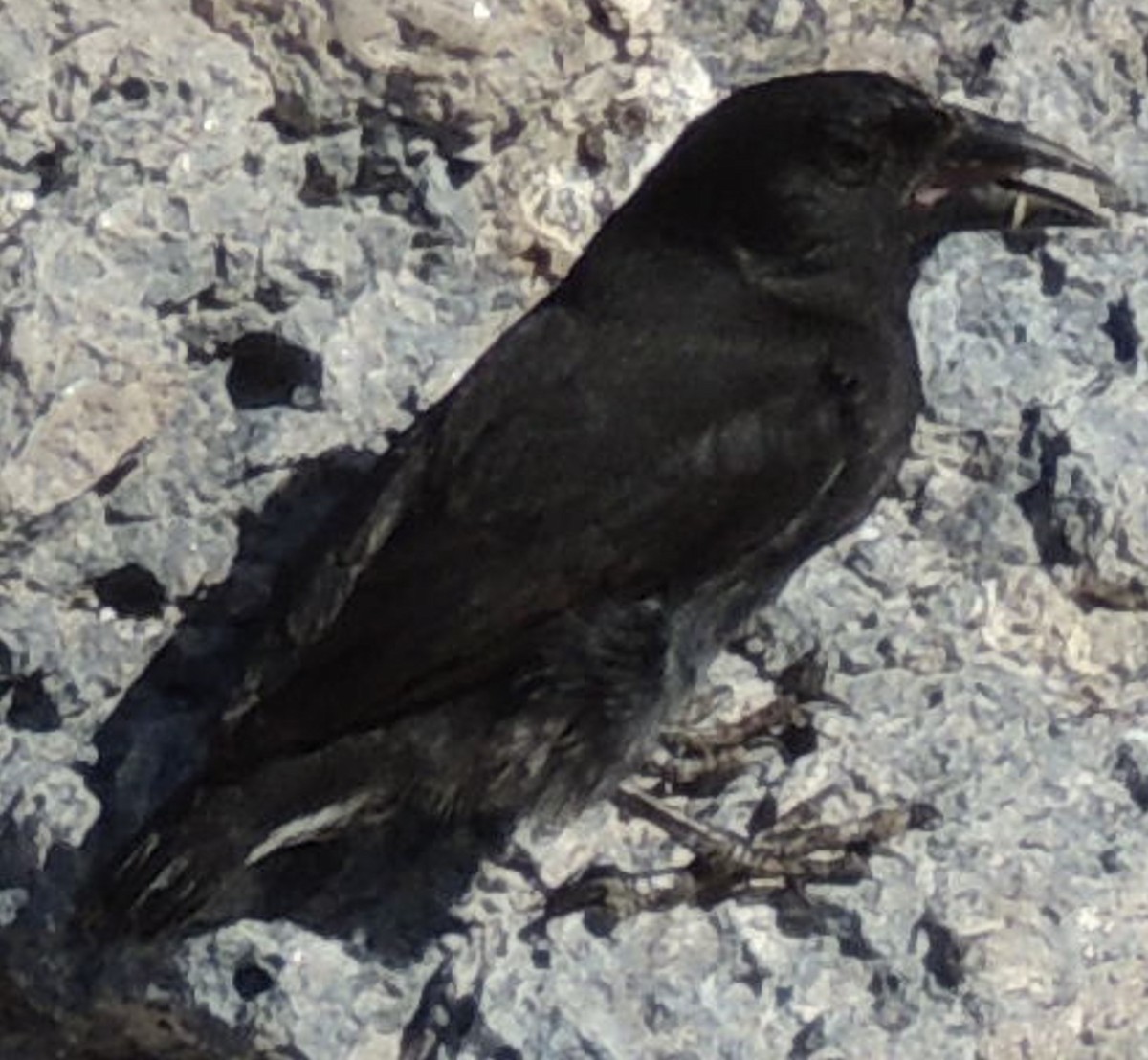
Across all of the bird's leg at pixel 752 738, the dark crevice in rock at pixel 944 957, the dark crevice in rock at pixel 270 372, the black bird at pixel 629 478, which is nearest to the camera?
the dark crevice in rock at pixel 944 957

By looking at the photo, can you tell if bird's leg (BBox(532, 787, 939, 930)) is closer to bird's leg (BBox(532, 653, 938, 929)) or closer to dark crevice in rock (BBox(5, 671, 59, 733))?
bird's leg (BBox(532, 653, 938, 929))

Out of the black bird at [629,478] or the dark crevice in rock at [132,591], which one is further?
the dark crevice in rock at [132,591]

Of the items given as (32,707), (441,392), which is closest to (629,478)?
(441,392)

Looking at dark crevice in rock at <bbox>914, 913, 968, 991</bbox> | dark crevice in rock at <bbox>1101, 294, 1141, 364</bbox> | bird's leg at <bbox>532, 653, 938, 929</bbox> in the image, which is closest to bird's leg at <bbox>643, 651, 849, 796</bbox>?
bird's leg at <bbox>532, 653, 938, 929</bbox>

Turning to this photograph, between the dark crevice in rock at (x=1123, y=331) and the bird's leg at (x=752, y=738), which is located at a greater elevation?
the dark crevice in rock at (x=1123, y=331)

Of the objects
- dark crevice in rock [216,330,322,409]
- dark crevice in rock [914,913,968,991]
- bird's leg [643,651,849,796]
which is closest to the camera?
dark crevice in rock [914,913,968,991]

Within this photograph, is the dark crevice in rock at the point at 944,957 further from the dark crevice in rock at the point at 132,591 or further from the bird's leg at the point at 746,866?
the dark crevice in rock at the point at 132,591

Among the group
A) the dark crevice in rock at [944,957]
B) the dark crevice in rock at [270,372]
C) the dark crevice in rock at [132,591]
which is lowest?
the dark crevice in rock at [944,957]

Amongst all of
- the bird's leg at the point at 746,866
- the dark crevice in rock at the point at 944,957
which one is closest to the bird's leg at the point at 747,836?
the bird's leg at the point at 746,866

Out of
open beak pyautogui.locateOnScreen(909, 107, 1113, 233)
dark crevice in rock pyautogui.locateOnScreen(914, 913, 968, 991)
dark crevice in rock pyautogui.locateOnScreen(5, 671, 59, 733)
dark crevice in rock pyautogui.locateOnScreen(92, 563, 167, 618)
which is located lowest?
dark crevice in rock pyautogui.locateOnScreen(5, 671, 59, 733)

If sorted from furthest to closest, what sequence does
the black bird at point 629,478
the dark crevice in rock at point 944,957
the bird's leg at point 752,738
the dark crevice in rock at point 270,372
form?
the dark crevice in rock at point 270,372
the bird's leg at point 752,738
the black bird at point 629,478
the dark crevice in rock at point 944,957

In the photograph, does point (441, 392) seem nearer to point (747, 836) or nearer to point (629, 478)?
point (629, 478)
